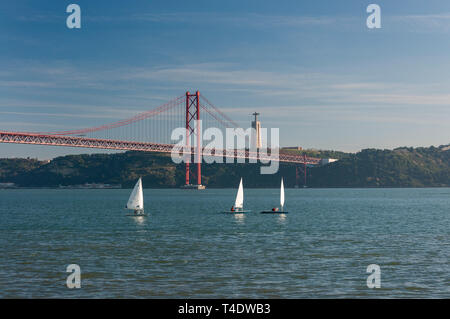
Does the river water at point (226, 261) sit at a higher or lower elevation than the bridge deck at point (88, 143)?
lower

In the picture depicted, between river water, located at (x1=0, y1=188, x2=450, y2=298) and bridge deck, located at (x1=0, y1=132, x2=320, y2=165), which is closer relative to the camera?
river water, located at (x1=0, y1=188, x2=450, y2=298)

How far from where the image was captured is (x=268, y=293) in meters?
16.9

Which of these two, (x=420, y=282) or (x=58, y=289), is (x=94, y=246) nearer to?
(x=58, y=289)

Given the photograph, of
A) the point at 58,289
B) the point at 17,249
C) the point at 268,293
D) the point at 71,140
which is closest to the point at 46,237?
the point at 17,249

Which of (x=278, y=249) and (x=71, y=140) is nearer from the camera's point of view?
(x=278, y=249)

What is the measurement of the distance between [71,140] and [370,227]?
230ft

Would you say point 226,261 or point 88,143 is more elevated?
point 88,143

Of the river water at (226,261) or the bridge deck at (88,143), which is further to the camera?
the bridge deck at (88,143)

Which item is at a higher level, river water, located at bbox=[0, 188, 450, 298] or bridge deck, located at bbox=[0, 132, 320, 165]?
bridge deck, located at bbox=[0, 132, 320, 165]

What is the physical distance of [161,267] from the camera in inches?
859

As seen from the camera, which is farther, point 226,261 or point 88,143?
point 88,143
